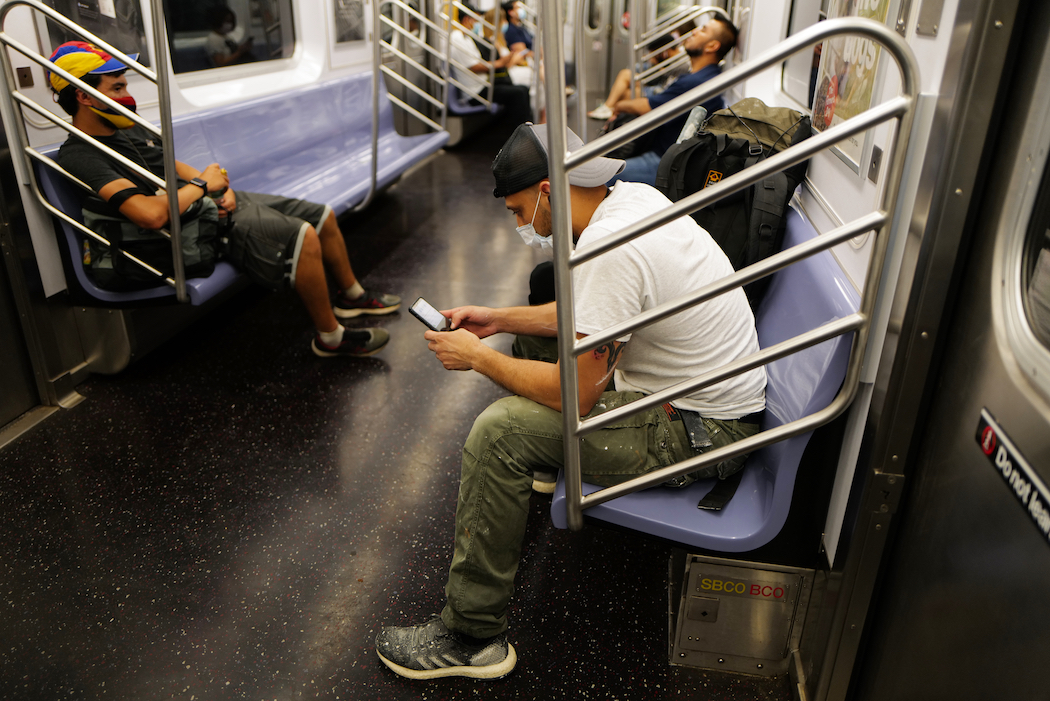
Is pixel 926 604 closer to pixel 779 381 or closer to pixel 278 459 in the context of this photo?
pixel 779 381

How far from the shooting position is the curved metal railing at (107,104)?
233 cm

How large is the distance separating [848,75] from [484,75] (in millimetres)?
6488

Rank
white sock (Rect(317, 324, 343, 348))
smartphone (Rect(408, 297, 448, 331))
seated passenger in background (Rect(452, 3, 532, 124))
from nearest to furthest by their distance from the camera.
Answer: smartphone (Rect(408, 297, 448, 331)) < white sock (Rect(317, 324, 343, 348)) < seated passenger in background (Rect(452, 3, 532, 124))

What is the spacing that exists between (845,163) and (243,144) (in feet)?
11.2

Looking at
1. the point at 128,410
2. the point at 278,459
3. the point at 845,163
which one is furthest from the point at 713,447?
the point at 128,410

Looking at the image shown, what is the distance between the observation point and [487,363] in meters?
1.75

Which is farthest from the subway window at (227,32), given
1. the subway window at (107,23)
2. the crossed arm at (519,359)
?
the crossed arm at (519,359)

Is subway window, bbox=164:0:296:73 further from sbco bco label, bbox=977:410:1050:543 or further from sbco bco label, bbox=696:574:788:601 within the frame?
sbco bco label, bbox=977:410:1050:543

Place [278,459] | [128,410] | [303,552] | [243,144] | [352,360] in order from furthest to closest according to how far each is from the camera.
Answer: [243,144] < [352,360] < [128,410] < [278,459] < [303,552]

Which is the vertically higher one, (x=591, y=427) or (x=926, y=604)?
(x=591, y=427)

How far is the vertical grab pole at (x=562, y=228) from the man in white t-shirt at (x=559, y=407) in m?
0.19

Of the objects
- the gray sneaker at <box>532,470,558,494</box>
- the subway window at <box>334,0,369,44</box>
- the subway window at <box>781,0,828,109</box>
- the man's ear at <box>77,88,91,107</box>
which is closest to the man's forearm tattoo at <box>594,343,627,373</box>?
the gray sneaker at <box>532,470,558,494</box>

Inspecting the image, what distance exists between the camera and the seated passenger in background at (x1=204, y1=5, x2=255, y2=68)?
4250 millimetres

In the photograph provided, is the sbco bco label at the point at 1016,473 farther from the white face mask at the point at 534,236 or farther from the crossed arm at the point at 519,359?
the white face mask at the point at 534,236
